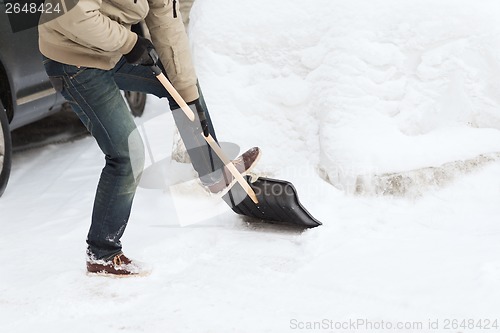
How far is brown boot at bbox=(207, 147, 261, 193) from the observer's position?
147 inches

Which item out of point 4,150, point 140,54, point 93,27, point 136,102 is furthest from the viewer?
point 136,102

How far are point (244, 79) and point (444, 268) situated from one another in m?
1.98

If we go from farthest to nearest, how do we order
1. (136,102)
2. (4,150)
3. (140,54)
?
(136,102), (4,150), (140,54)

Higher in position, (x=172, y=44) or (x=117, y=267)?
(x=172, y=44)

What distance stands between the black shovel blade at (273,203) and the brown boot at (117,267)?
725 mm

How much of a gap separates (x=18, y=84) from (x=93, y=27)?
2179mm

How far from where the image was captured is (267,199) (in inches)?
150

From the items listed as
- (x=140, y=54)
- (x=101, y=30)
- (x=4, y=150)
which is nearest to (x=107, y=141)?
(x=140, y=54)

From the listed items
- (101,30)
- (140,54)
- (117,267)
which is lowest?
(117,267)

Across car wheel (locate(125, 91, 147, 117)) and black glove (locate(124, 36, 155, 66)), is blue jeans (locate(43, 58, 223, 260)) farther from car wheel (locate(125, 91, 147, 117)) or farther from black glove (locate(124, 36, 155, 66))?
car wheel (locate(125, 91, 147, 117))

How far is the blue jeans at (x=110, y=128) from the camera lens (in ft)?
10.5

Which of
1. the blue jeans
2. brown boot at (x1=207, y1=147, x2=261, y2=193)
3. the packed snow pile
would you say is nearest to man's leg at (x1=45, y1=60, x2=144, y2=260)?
the blue jeans

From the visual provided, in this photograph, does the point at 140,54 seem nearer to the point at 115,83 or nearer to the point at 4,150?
the point at 115,83

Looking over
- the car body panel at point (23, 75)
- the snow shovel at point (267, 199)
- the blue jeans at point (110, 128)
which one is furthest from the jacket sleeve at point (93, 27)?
the car body panel at point (23, 75)
